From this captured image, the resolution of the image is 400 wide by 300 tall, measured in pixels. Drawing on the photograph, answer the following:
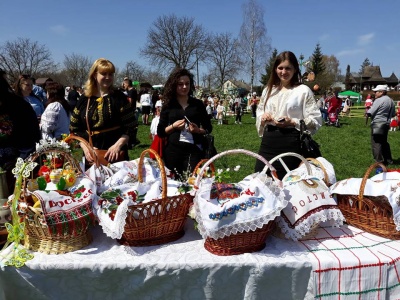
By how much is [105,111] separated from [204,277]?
145cm

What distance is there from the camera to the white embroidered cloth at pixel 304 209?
1584 millimetres

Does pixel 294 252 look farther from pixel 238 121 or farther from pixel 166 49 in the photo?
pixel 166 49

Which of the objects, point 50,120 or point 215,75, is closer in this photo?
point 50,120

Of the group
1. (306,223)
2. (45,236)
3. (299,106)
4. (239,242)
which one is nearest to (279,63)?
(299,106)

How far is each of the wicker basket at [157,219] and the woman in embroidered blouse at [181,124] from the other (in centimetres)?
108

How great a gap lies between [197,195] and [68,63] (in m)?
41.6

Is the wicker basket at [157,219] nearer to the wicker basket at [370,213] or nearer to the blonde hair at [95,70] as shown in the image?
the wicker basket at [370,213]

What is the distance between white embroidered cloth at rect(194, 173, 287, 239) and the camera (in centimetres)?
146

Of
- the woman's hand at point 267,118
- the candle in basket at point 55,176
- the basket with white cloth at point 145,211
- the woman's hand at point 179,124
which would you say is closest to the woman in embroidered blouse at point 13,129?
the candle in basket at point 55,176

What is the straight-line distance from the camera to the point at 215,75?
1533 inches

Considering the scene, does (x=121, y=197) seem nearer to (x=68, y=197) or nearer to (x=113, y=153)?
(x=68, y=197)

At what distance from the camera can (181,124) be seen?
2723mm

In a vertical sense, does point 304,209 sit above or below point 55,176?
below

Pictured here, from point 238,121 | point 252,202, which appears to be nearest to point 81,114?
point 252,202
